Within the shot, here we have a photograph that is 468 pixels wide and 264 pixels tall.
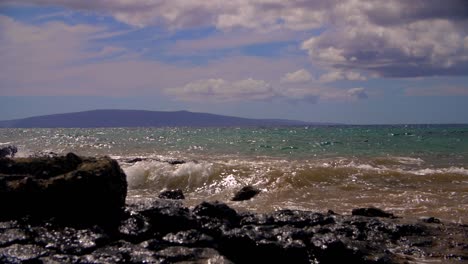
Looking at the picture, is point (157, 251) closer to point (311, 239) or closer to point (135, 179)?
point (311, 239)

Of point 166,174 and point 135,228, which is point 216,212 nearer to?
point 135,228

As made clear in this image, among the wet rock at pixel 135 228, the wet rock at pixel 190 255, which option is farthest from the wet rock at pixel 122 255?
the wet rock at pixel 135 228

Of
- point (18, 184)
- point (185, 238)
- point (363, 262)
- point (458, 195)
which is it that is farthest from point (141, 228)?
point (458, 195)

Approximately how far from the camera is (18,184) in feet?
32.8

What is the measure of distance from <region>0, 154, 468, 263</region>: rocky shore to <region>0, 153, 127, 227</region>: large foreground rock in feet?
0.06

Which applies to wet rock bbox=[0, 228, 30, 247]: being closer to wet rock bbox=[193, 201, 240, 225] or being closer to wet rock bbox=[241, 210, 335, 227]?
wet rock bbox=[193, 201, 240, 225]

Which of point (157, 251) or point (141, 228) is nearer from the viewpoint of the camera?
point (157, 251)

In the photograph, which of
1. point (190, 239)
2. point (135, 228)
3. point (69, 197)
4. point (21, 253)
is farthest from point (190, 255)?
point (69, 197)

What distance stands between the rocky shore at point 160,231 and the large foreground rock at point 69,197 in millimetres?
18

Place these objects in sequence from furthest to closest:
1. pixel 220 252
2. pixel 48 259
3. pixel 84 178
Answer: pixel 84 178 → pixel 220 252 → pixel 48 259

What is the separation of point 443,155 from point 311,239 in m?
30.3

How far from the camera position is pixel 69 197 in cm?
999

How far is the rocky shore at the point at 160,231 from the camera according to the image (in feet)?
27.5

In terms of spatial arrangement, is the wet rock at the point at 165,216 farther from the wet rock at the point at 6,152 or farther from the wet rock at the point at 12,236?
the wet rock at the point at 6,152
